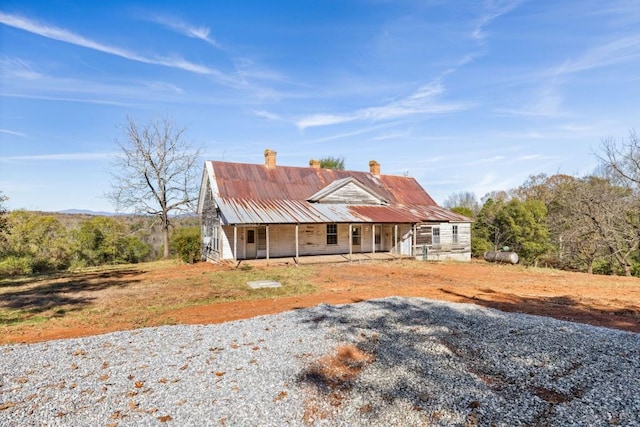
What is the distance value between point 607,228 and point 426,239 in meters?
10.1

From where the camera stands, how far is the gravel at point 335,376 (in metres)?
3.97

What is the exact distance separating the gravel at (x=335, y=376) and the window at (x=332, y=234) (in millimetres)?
15623

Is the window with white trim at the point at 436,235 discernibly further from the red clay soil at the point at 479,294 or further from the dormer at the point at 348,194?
the red clay soil at the point at 479,294

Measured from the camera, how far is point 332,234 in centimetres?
2289

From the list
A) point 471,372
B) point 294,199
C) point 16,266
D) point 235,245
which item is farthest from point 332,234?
point 471,372

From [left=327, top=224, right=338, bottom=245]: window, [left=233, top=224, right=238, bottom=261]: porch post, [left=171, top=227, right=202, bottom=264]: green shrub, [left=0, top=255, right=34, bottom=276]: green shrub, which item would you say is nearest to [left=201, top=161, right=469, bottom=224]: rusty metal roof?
[left=233, top=224, right=238, bottom=261]: porch post

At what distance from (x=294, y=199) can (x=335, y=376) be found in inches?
713

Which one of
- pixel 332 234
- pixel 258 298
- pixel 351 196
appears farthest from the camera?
pixel 351 196

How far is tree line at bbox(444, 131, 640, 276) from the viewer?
68.0 feet

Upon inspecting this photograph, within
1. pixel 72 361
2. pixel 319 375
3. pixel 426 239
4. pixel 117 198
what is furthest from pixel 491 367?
pixel 117 198

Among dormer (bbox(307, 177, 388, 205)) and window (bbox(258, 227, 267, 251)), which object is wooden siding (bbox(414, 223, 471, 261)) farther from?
window (bbox(258, 227, 267, 251))

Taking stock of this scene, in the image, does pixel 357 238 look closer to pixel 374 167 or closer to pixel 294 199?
pixel 294 199

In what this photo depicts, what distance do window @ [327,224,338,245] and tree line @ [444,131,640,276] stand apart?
13.9 m

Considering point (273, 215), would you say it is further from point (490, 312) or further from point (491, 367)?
point (491, 367)
